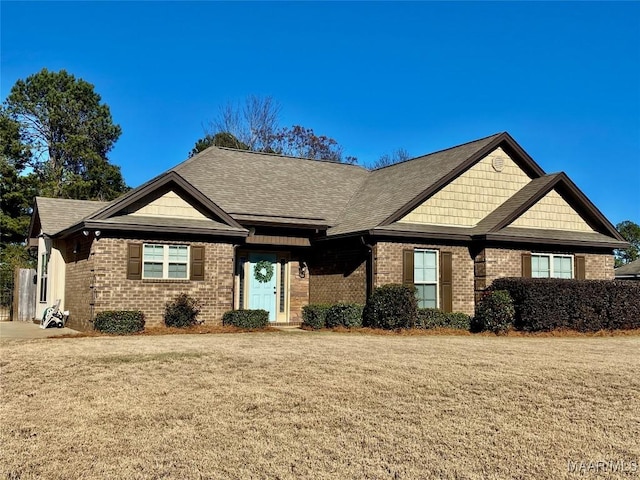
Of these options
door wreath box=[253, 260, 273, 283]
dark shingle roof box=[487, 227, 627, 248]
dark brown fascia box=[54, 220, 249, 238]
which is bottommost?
door wreath box=[253, 260, 273, 283]

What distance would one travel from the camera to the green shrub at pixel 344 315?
1748cm

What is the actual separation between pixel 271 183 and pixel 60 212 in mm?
6984

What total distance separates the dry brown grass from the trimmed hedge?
16.3 feet

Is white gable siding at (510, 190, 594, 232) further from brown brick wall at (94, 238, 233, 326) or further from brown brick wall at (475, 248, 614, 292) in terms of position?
brown brick wall at (94, 238, 233, 326)

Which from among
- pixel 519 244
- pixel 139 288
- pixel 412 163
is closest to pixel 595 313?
pixel 519 244

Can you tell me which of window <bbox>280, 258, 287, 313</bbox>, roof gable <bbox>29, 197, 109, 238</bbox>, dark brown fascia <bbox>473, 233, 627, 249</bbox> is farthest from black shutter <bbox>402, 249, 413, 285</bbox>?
roof gable <bbox>29, 197, 109, 238</bbox>

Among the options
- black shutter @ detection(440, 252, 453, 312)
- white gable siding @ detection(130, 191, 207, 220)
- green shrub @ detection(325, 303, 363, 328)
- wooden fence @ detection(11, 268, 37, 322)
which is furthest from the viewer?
wooden fence @ detection(11, 268, 37, 322)

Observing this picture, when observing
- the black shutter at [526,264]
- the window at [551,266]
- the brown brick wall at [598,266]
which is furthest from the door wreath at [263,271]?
the brown brick wall at [598,266]

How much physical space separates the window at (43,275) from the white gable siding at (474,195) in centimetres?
1159

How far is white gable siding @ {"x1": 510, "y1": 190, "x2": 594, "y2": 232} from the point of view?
20.0 meters

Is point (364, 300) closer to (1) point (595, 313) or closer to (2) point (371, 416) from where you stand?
(1) point (595, 313)

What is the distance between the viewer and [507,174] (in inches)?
818

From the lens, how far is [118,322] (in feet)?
50.3

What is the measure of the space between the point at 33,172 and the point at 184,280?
2879 centimetres
